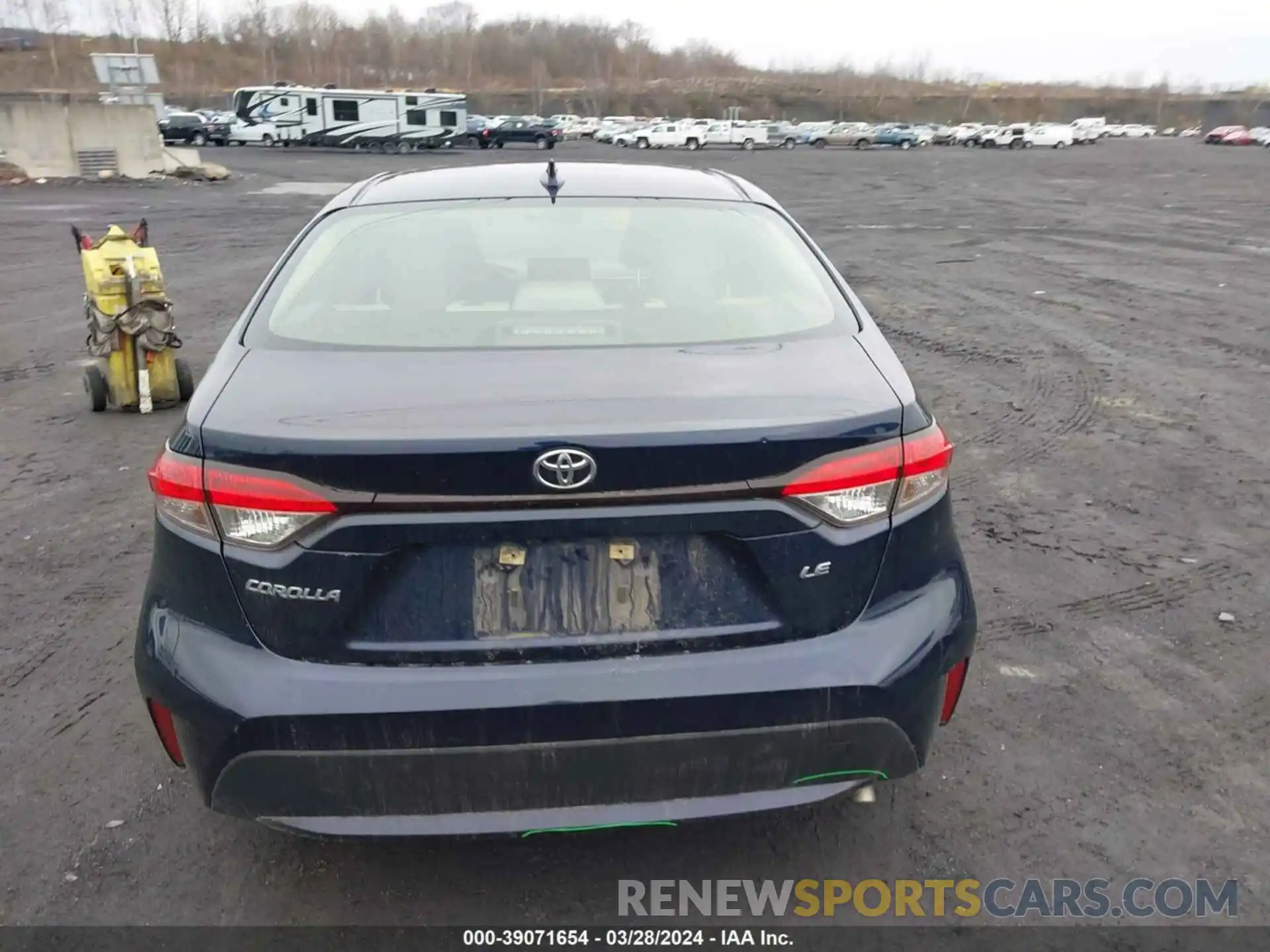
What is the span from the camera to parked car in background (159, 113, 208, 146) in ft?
172

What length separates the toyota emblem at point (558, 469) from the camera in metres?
2.11

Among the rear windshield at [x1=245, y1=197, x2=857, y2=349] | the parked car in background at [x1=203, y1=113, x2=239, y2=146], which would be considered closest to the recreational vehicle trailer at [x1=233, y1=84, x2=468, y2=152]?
the parked car in background at [x1=203, y1=113, x2=239, y2=146]

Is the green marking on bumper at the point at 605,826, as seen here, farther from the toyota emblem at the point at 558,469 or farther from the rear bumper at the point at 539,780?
the toyota emblem at the point at 558,469

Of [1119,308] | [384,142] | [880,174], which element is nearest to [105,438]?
[1119,308]

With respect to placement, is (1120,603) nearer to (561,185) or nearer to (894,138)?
(561,185)

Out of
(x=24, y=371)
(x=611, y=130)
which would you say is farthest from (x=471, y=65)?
(x=24, y=371)

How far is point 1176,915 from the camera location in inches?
101

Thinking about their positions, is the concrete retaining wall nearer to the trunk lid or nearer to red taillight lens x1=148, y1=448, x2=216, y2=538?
red taillight lens x1=148, y1=448, x2=216, y2=538

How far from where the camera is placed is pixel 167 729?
2395mm

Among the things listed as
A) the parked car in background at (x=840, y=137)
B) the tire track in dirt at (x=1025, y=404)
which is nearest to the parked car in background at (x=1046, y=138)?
the parked car in background at (x=840, y=137)

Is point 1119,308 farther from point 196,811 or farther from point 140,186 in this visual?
point 140,186

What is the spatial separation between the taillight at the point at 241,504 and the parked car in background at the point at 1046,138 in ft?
248

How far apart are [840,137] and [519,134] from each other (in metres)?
23.4

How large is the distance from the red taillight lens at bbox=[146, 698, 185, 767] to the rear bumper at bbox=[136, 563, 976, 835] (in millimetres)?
56
